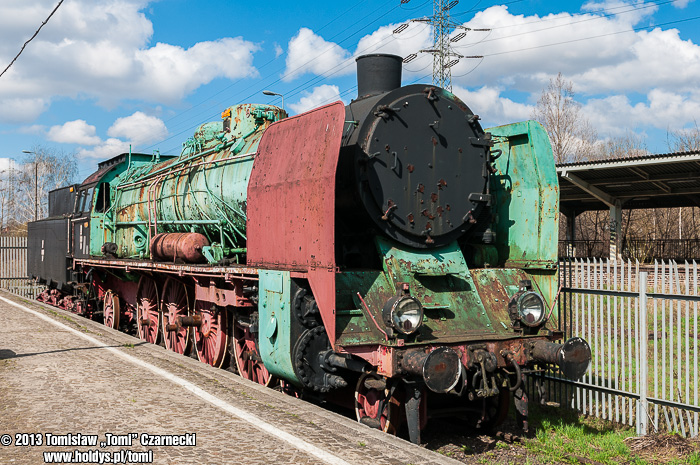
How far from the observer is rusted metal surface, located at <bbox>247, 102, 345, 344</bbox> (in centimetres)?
519

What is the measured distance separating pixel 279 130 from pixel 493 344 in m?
3.18

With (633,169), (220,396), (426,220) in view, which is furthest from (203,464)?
(633,169)

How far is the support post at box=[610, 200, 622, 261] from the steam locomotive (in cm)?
1451

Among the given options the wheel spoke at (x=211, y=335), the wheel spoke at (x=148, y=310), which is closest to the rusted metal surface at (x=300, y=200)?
the wheel spoke at (x=211, y=335)

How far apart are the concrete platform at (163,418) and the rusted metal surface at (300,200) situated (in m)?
0.91

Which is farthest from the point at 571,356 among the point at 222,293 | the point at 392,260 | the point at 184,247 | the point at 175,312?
the point at 175,312

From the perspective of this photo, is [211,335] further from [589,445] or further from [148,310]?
[589,445]

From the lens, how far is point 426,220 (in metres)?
6.07

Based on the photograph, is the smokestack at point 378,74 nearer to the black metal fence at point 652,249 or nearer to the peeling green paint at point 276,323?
the peeling green paint at point 276,323

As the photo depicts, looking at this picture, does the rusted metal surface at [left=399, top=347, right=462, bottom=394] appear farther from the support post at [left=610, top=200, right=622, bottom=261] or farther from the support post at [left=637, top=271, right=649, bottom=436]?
the support post at [left=610, top=200, right=622, bottom=261]

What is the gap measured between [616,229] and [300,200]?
16852mm

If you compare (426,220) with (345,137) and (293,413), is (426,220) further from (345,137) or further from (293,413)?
Answer: (293,413)

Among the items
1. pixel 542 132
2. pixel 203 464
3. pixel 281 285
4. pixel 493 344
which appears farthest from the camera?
pixel 542 132

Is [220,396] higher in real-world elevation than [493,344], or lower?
lower
